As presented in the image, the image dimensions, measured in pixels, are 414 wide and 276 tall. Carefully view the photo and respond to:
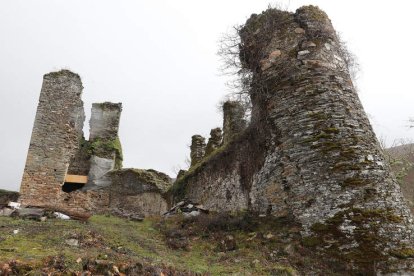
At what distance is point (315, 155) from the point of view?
238 inches

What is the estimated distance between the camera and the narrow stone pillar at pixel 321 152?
521cm

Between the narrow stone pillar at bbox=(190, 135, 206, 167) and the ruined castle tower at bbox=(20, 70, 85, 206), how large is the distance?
4866mm

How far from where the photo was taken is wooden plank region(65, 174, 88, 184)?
1552 cm

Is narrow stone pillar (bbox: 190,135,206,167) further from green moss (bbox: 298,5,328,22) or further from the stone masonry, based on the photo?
green moss (bbox: 298,5,328,22)

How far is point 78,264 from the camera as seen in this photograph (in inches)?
145

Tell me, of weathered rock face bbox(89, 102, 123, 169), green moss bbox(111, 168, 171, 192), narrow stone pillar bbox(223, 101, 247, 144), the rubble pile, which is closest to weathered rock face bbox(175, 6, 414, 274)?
the rubble pile

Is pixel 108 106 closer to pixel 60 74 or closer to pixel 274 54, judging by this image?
pixel 60 74

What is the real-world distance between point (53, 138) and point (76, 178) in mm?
2001

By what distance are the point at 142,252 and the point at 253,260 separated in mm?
1542

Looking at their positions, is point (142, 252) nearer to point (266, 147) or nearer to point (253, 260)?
point (253, 260)

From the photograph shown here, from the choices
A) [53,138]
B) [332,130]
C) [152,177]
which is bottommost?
[332,130]

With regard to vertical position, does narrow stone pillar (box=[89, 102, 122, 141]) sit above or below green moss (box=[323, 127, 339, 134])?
above

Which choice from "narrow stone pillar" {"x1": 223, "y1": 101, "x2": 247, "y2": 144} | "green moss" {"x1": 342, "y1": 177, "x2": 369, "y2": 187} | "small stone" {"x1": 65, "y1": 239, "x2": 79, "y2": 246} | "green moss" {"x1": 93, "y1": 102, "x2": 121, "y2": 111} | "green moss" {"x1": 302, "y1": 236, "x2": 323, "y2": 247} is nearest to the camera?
"small stone" {"x1": 65, "y1": 239, "x2": 79, "y2": 246}

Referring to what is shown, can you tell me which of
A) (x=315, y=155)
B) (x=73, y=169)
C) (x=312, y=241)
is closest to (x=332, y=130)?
(x=315, y=155)
